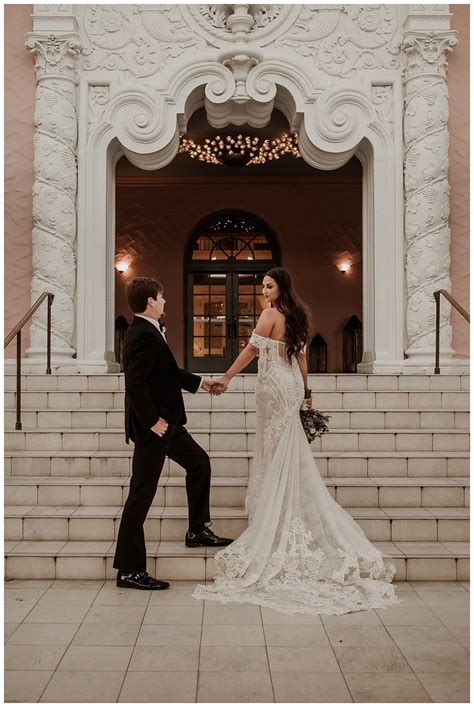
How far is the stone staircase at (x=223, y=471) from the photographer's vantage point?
16.9 feet

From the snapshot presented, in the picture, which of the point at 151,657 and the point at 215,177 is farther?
the point at 215,177

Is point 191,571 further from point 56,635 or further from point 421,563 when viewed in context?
point 421,563

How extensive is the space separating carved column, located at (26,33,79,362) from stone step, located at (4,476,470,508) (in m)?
3.60

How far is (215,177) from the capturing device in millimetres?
16234

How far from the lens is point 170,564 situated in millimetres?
5078

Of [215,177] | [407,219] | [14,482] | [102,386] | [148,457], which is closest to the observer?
[148,457]

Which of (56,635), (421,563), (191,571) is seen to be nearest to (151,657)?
A: (56,635)

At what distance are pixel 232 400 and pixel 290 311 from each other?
2728mm

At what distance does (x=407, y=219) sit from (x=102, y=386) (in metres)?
4.75

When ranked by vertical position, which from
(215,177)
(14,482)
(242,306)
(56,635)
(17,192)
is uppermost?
(215,177)

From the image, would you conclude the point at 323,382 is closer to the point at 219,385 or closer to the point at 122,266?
the point at 219,385

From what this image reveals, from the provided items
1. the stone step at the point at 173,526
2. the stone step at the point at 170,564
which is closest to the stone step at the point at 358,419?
the stone step at the point at 173,526

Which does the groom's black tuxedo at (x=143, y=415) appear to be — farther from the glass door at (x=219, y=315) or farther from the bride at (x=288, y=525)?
the glass door at (x=219, y=315)

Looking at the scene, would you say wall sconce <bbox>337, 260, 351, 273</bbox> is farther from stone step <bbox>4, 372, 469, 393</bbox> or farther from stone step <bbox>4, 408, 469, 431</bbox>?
stone step <bbox>4, 408, 469, 431</bbox>
